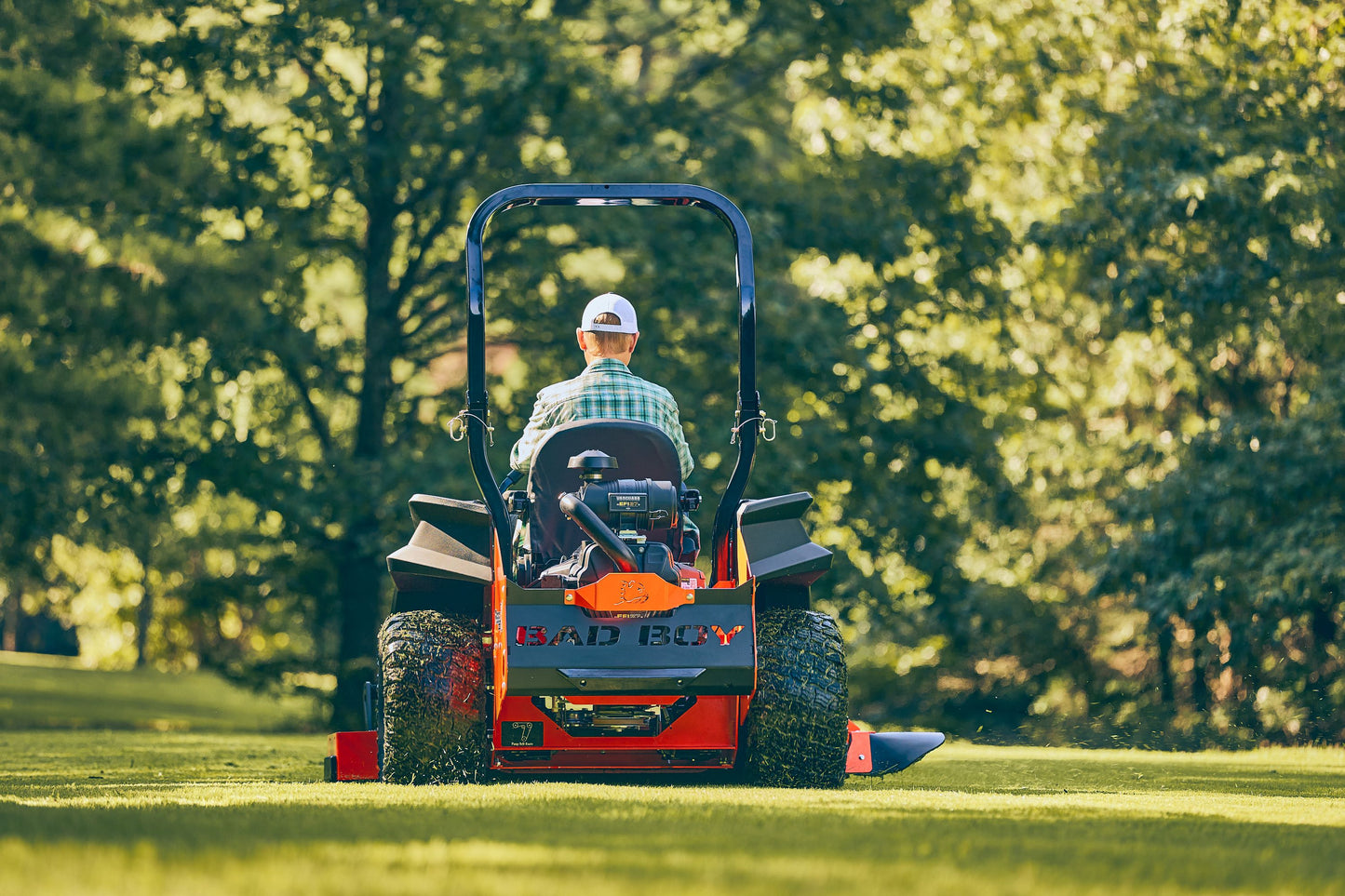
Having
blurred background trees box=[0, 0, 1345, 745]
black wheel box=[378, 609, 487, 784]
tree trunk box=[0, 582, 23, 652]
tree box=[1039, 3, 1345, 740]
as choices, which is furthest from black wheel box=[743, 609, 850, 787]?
tree trunk box=[0, 582, 23, 652]

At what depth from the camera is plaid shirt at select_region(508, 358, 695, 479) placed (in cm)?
722

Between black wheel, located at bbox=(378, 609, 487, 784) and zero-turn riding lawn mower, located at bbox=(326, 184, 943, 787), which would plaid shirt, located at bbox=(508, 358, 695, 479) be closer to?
zero-turn riding lawn mower, located at bbox=(326, 184, 943, 787)

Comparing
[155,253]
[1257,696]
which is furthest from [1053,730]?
[155,253]

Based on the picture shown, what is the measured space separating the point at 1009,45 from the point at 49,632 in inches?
1575

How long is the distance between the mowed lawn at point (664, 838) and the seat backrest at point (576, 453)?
1.07m

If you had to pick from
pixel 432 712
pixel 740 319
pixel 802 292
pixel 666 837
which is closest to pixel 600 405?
pixel 740 319

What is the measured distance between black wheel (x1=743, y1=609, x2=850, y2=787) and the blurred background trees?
6705mm

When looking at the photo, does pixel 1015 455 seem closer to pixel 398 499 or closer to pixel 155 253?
pixel 398 499

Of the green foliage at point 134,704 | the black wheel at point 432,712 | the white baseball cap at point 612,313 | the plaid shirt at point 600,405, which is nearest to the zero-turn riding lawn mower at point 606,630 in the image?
the black wheel at point 432,712

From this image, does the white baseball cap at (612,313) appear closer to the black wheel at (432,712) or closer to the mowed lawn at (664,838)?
the black wheel at (432,712)

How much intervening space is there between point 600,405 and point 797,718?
5.06 feet

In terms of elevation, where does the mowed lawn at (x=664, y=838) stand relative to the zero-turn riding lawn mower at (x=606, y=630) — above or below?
below

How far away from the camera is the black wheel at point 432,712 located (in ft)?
23.2

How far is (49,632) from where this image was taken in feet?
167
